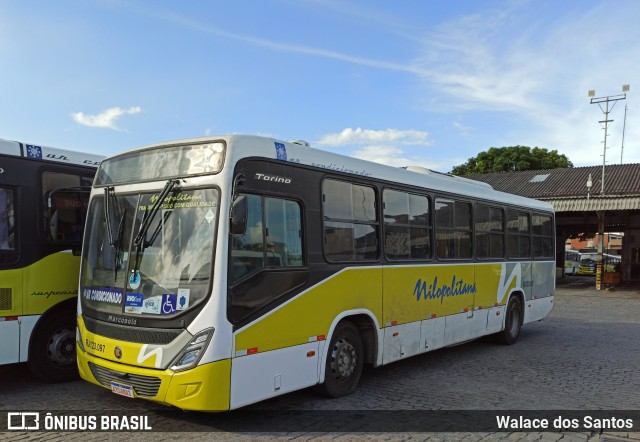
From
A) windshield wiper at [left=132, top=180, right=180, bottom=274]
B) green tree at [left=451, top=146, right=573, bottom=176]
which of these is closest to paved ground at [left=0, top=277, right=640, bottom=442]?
windshield wiper at [left=132, top=180, right=180, bottom=274]

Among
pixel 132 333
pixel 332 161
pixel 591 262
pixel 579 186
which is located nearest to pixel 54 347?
pixel 132 333

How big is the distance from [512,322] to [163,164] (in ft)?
27.6

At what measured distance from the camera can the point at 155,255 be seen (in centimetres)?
537

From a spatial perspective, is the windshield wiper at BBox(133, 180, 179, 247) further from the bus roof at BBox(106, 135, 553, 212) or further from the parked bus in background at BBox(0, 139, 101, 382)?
the parked bus in background at BBox(0, 139, 101, 382)

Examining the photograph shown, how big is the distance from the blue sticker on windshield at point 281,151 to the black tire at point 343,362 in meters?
2.22

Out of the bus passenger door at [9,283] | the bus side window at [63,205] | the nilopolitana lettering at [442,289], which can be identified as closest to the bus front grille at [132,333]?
the bus passenger door at [9,283]

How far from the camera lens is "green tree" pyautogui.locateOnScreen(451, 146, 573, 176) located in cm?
4681

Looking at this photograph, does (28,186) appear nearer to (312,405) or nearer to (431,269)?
(312,405)

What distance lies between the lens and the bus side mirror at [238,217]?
16.7ft

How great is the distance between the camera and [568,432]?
18.8ft

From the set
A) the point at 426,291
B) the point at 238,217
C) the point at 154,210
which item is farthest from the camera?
the point at 426,291

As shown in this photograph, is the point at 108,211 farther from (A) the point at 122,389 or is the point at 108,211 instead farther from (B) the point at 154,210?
(A) the point at 122,389

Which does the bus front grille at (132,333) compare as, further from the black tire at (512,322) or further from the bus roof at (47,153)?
the black tire at (512,322)

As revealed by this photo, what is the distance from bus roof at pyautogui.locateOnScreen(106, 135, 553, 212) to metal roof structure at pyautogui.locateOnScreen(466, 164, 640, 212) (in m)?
16.8
